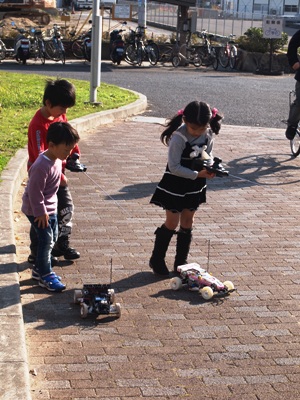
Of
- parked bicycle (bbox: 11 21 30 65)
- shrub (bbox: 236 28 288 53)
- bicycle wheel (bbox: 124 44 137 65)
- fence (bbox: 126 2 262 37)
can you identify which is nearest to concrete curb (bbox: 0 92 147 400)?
parked bicycle (bbox: 11 21 30 65)

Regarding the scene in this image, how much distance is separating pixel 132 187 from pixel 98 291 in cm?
407

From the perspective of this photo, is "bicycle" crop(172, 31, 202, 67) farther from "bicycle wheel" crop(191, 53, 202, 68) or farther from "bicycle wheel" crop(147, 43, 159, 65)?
"bicycle wheel" crop(147, 43, 159, 65)

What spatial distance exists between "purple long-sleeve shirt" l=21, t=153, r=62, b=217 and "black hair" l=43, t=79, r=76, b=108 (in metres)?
0.48

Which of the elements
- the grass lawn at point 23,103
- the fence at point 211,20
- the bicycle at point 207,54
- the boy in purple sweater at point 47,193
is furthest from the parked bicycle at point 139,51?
the boy in purple sweater at point 47,193

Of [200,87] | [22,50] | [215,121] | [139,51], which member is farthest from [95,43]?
[139,51]

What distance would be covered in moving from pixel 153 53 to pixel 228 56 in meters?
2.49

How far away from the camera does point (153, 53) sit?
28.0 m

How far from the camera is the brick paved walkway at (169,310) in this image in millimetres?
4734

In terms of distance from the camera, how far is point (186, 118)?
6215mm

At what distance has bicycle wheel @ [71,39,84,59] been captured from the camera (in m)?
28.7

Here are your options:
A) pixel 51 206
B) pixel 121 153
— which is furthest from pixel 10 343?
pixel 121 153

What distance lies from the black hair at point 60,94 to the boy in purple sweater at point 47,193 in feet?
1.04

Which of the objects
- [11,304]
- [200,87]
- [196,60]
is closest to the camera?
[11,304]

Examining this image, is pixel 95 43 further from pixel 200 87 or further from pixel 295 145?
pixel 200 87
